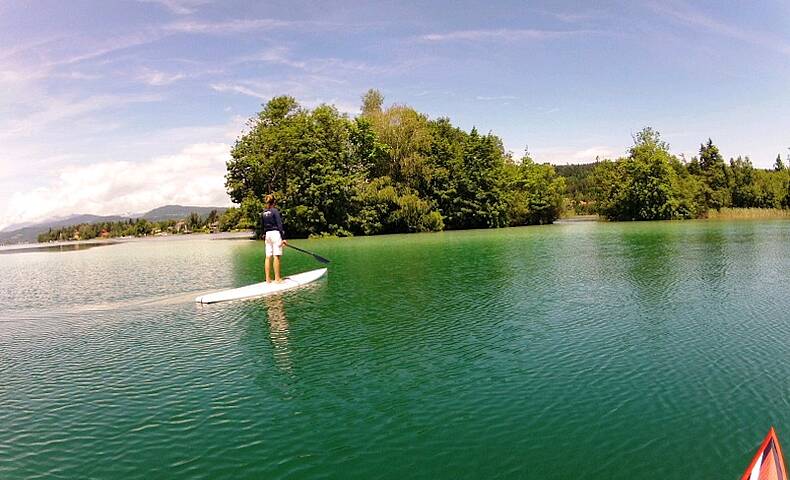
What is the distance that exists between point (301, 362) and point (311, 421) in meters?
3.05

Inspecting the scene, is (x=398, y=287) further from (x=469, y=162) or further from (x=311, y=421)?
(x=469, y=162)

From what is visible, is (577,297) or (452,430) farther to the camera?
(577,297)

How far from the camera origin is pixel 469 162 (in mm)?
73438

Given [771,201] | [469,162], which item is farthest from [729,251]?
[771,201]

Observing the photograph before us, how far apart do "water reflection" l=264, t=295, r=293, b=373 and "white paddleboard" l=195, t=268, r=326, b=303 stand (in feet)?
2.32

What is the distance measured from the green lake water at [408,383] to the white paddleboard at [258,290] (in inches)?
30.0

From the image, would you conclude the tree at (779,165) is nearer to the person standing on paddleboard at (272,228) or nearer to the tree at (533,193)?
the tree at (533,193)

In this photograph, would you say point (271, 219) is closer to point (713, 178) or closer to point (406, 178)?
point (406, 178)

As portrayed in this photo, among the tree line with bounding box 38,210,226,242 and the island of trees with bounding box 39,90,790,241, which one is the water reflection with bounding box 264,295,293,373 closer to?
the island of trees with bounding box 39,90,790,241

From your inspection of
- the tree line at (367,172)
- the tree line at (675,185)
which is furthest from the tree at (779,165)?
the tree line at (367,172)

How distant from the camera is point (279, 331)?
13539mm

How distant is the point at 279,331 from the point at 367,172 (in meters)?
54.8

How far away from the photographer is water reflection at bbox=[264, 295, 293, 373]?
10.7 m

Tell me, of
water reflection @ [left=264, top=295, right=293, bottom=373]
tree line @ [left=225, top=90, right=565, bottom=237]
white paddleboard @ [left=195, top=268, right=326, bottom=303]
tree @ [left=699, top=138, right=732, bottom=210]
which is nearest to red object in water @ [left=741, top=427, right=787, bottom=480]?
water reflection @ [left=264, top=295, right=293, bottom=373]
